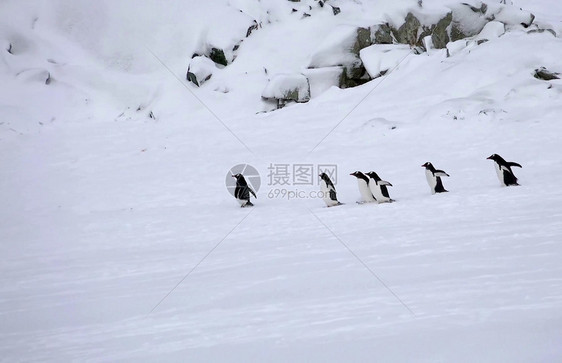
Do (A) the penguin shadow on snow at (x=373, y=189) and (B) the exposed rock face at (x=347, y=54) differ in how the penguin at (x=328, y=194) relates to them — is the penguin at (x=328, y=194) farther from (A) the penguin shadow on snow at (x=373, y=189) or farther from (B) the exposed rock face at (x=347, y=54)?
(B) the exposed rock face at (x=347, y=54)

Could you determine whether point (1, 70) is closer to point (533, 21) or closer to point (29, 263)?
point (29, 263)

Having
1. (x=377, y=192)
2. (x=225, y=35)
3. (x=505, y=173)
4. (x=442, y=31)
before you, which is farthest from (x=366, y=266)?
(x=225, y=35)

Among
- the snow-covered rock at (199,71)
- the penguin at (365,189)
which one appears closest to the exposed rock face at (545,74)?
the penguin at (365,189)

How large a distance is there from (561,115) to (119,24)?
20.5 metres

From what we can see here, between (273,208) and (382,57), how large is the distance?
11.6m

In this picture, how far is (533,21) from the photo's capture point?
20609 mm

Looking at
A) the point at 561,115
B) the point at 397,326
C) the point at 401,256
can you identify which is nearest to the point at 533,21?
the point at 561,115

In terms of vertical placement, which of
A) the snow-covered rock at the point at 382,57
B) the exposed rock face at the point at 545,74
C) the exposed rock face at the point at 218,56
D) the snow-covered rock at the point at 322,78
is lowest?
the exposed rock face at the point at 545,74

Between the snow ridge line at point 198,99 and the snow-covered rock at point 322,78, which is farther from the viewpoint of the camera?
the snow-covered rock at point 322,78

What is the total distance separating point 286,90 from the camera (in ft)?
59.7

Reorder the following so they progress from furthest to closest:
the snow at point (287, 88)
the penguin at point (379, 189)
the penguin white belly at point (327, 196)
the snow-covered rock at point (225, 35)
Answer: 1. the snow-covered rock at point (225, 35)
2. the snow at point (287, 88)
3. the penguin white belly at point (327, 196)
4. the penguin at point (379, 189)

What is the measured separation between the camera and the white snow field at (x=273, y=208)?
135 inches

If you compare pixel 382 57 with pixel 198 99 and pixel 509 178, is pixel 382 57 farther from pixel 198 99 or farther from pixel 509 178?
pixel 509 178

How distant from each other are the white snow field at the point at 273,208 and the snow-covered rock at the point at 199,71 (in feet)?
1.16
